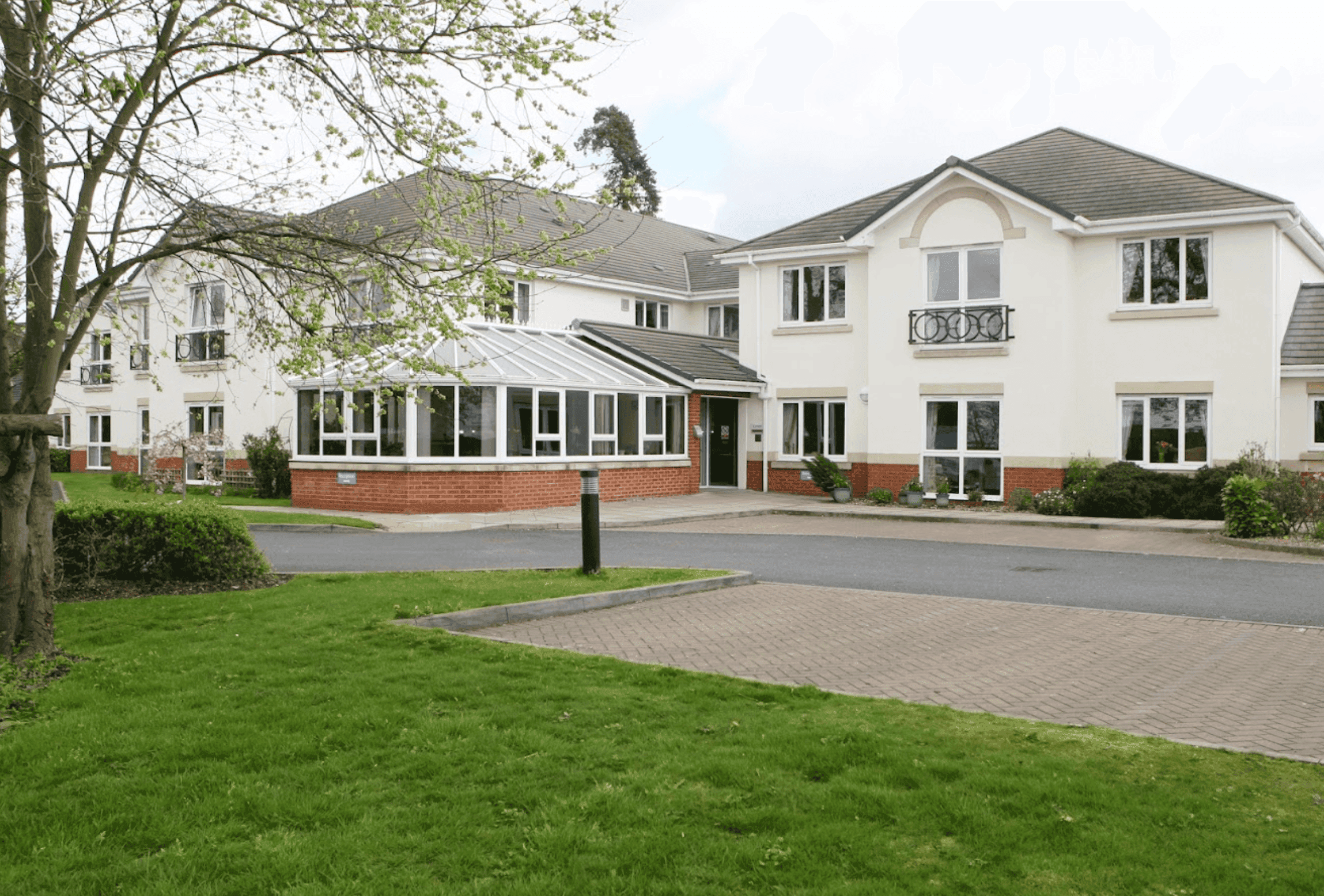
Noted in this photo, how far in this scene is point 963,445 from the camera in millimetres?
24766

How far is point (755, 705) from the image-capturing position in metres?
6.65

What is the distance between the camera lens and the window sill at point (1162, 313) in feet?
73.8

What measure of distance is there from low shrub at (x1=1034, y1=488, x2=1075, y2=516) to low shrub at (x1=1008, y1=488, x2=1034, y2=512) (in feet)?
1.33

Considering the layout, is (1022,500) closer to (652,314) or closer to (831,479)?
(831,479)

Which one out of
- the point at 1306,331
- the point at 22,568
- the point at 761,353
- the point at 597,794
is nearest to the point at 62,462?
the point at 761,353

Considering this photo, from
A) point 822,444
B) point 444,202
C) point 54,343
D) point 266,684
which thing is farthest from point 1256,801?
point 822,444

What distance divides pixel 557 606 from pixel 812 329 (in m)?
18.6

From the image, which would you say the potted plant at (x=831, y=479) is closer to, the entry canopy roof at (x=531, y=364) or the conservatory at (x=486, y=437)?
the conservatory at (x=486, y=437)

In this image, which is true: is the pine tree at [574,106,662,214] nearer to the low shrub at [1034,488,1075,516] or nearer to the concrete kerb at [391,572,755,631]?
the low shrub at [1034,488,1075,516]

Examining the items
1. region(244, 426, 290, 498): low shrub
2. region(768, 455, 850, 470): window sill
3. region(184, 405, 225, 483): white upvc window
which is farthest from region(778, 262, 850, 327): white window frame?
region(184, 405, 225, 483): white upvc window

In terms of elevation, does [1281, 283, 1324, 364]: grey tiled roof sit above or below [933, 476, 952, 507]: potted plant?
above

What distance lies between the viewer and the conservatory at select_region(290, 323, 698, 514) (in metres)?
23.2

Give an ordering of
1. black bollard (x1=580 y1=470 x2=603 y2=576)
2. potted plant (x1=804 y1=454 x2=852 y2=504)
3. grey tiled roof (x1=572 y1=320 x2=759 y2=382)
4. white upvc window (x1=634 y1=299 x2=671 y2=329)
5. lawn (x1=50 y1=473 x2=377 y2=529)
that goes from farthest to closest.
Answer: white upvc window (x1=634 y1=299 x2=671 y2=329) → grey tiled roof (x1=572 y1=320 x2=759 y2=382) → potted plant (x1=804 y1=454 x2=852 y2=504) → lawn (x1=50 y1=473 x2=377 y2=529) → black bollard (x1=580 y1=470 x2=603 y2=576)

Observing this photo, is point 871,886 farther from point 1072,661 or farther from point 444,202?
point 444,202
